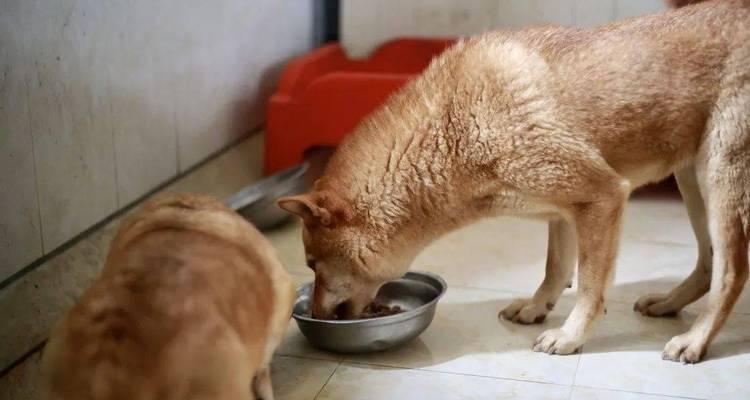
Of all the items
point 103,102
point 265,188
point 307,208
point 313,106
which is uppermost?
point 103,102

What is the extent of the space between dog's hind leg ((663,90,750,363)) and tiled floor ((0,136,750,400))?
0.33 ft

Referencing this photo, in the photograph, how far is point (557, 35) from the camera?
10.4ft

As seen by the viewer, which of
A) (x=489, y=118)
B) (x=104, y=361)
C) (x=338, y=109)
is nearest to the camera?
(x=104, y=361)

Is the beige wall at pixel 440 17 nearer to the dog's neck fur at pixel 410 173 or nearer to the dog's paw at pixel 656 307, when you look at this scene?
the dog's paw at pixel 656 307

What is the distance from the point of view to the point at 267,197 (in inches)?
172

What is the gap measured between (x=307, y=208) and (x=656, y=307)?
1.45 m

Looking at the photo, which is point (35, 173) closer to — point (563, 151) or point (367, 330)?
point (367, 330)

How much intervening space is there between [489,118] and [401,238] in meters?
0.51

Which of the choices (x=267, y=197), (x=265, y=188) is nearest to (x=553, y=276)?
(x=267, y=197)

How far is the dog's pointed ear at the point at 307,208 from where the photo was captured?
2.95m

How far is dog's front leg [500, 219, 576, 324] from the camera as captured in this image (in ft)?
11.3

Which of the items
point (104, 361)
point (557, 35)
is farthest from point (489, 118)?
point (104, 361)

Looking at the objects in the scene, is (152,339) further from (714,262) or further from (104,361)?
(714,262)

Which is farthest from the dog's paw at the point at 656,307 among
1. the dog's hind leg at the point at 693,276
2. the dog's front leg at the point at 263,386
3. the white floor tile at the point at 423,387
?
the dog's front leg at the point at 263,386
